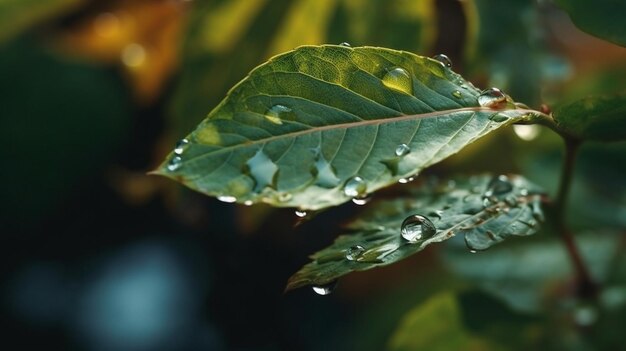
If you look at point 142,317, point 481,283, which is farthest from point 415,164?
point 142,317

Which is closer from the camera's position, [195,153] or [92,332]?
[195,153]

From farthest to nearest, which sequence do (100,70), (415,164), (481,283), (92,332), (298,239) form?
1. (100,70)
2. (92,332)
3. (298,239)
4. (481,283)
5. (415,164)

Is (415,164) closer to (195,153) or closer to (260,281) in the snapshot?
(195,153)

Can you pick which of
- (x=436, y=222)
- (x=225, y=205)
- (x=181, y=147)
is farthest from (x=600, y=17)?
(x=225, y=205)

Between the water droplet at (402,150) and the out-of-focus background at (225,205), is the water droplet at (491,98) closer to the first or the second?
the water droplet at (402,150)

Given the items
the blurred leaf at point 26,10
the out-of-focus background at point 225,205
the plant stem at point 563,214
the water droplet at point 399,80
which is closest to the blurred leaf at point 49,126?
the out-of-focus background at point 225,205

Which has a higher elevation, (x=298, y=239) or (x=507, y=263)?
(x=507, y=263)

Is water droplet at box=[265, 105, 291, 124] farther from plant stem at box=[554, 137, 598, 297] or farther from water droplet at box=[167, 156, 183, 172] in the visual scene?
plant stem at box=[554, 137, 598, 297]

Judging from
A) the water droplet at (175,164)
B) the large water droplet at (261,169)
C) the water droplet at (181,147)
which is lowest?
the large water droplet at (261,169)
